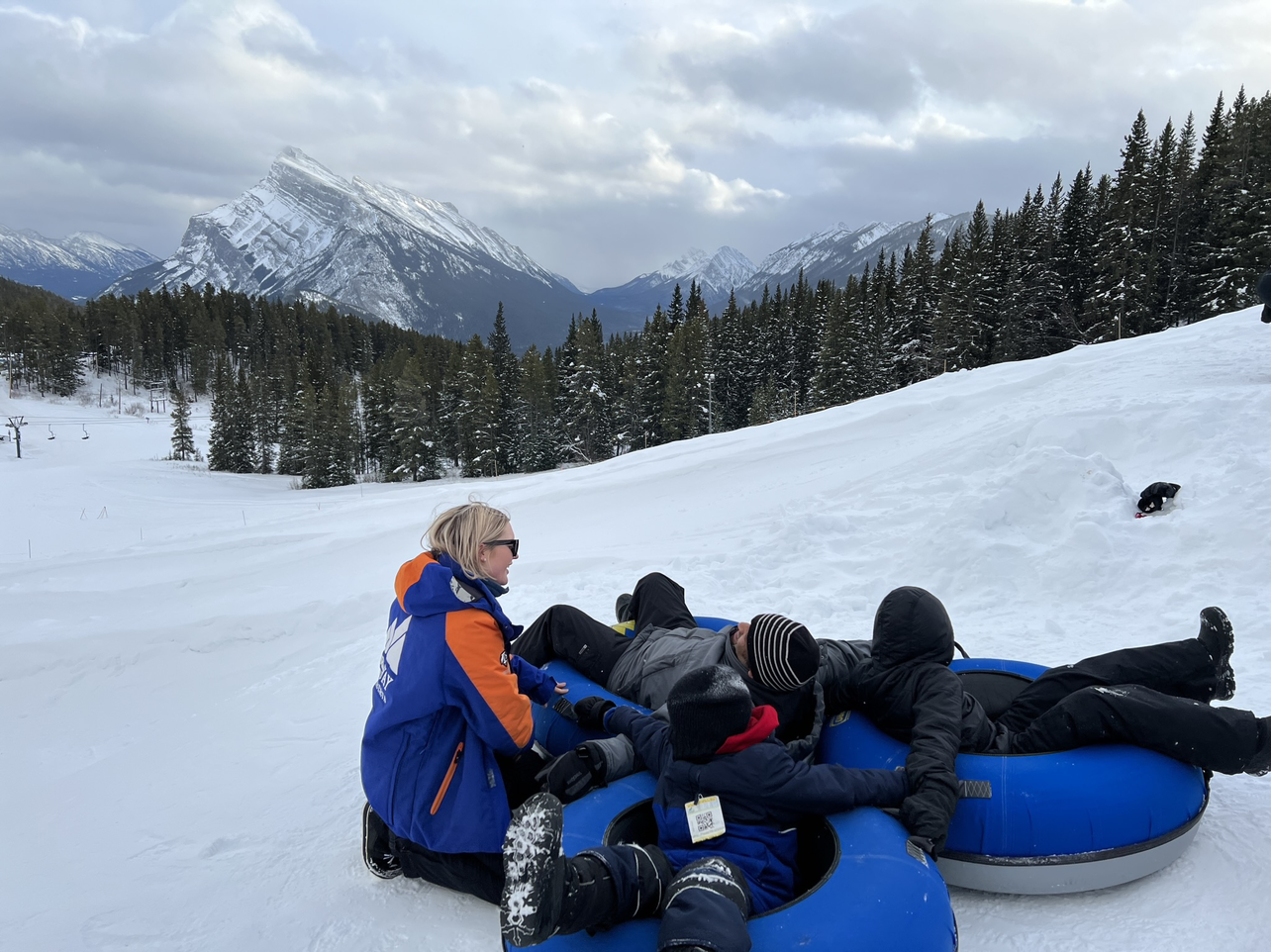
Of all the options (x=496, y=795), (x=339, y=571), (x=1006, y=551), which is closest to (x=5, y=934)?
(x=496, y=795)

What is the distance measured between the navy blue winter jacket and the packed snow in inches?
31.5

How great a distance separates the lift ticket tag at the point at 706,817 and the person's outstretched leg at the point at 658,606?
1779 mm

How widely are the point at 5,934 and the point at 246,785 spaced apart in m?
1.33

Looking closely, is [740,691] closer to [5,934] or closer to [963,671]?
[963,671]

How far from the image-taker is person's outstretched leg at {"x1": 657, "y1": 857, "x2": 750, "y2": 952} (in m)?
1.88

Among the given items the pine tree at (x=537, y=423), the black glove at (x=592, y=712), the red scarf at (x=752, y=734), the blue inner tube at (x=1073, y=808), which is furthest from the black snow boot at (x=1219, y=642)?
the pine tree at (x=537, y=423)

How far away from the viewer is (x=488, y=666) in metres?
2.65

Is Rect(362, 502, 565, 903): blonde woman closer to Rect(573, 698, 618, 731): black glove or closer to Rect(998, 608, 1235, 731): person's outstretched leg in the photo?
Rect(573, 698, 618, 731): black glove

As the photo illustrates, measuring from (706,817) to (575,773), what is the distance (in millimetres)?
650

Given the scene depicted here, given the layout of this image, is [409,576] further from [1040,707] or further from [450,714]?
[1040,707]

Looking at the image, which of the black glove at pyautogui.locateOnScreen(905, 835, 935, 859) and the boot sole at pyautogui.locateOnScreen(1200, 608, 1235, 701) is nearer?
the black glove at pyautogui.locateOnScreen(905, 835, 935, 859)

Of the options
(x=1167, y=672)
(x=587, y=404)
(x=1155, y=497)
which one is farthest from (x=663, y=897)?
(x=587, y=404)

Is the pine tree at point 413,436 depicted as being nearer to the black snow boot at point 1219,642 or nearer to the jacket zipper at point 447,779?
the jacket zipper at point 447,779

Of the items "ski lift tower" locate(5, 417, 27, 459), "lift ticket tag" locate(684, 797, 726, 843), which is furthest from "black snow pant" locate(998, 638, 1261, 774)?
"ski lift tower" locate(5, 417, 27, 459)
